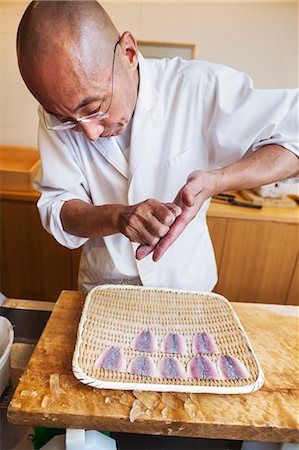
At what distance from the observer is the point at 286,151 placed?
0.86m

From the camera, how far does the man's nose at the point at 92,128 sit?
29.4 inches

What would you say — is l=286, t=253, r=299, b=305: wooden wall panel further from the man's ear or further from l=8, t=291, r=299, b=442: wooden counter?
the man's ear

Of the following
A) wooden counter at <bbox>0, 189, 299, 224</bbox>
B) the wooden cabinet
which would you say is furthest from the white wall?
the wooden cabinet

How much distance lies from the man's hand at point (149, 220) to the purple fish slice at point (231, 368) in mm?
259

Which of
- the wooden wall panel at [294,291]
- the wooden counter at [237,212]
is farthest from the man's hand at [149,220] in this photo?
the wooden wall panel at [294,291]

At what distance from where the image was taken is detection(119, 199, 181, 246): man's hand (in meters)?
0.69

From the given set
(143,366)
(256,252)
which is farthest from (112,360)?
(256,252)

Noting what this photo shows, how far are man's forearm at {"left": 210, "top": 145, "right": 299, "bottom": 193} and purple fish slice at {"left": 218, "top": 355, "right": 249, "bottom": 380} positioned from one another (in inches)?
13.9

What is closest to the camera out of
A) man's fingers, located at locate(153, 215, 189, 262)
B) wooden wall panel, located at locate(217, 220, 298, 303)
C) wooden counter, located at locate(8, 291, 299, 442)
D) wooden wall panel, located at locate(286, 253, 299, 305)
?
wooden counter, located at locate(8, 291, 299, 442)

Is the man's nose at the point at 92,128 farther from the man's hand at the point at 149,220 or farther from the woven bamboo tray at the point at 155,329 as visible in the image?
the woven bamboo tray at the point at 155,329

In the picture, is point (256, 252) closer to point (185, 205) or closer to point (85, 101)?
point (185, 205)

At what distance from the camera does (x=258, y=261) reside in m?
1.89

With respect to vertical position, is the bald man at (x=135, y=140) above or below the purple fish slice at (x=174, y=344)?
above

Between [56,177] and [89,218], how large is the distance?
166 millimetres
